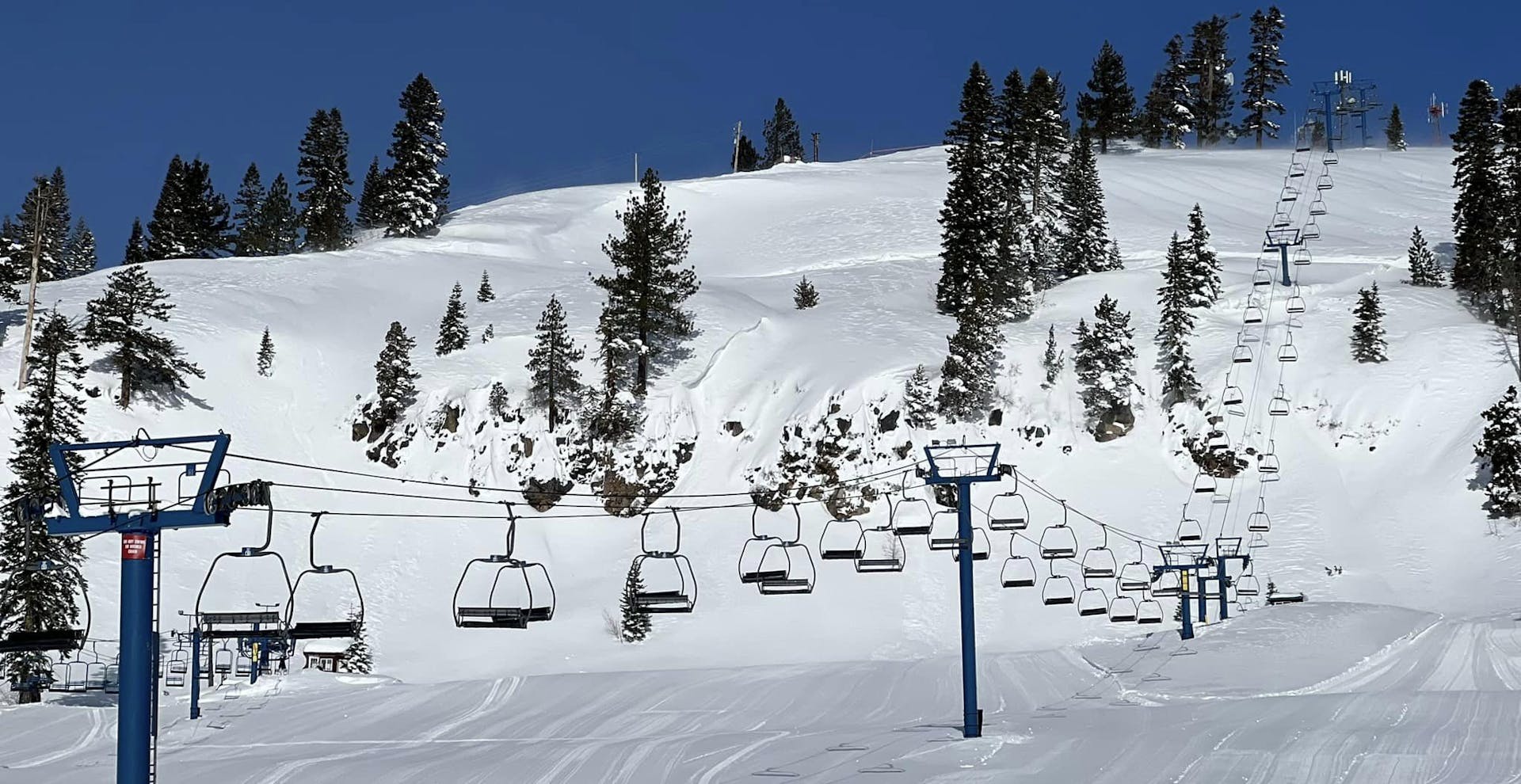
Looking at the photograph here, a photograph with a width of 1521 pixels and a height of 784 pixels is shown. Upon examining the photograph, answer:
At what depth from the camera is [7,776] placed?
29.2 meters

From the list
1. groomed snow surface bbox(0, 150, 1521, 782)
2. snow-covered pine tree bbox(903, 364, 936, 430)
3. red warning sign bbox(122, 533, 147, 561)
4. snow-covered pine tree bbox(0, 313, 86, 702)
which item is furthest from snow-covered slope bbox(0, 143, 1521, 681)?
red warning sign bbox(122, 533, 147, 561)

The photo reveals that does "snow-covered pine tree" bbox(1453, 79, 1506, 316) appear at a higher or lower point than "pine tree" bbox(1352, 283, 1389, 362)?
higher

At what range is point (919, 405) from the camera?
57438 mm

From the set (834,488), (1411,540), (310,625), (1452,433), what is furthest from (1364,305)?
(310,625)

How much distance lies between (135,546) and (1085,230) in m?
68.6

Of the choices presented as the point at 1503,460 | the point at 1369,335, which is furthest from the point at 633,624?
the point at 1369,335

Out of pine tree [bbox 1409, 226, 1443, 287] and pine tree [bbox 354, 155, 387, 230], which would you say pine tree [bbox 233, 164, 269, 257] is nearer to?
pine tree [bbox 354, 155, 387, 230]

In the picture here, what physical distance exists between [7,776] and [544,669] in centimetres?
1878

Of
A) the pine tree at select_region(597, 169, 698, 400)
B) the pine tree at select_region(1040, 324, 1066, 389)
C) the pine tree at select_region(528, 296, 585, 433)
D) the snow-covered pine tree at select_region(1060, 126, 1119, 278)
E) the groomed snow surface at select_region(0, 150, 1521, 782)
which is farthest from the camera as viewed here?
the snow-covered pine tree at select_region(1060, 126, 1119, 278)

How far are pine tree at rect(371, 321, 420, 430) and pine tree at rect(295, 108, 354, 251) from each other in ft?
135

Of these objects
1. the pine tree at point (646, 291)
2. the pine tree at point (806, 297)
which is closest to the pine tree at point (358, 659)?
the pine tree at point (646, 291)

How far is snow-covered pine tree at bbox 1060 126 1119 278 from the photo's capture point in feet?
260

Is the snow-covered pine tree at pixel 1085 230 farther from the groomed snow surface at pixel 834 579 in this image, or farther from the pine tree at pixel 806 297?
the pine tree at pixel 806 297

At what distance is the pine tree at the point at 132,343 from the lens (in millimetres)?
57469
